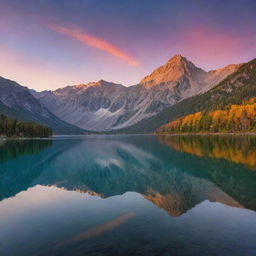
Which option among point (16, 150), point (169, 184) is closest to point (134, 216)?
point (169, 184)

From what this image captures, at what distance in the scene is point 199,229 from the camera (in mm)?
17344

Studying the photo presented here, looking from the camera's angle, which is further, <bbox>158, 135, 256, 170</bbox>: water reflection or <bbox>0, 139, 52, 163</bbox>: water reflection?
<bbox>0, 139, 52, 163</bbox>: water reflection

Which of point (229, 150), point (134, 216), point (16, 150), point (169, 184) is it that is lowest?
point (16, 150)

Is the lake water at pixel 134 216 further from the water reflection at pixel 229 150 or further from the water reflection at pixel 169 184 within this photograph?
the water reflection at pixel 229 150

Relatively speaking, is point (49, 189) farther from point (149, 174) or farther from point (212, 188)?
point (212, 188)

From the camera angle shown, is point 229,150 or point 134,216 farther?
point 229,150

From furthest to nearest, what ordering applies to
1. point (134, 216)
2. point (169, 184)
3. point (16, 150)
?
point (16, 150) < point (169, 184) < point (134, 216)

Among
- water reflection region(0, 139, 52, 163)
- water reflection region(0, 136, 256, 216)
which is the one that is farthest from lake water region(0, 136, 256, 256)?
water reflection region(0, 139, 52, 163)

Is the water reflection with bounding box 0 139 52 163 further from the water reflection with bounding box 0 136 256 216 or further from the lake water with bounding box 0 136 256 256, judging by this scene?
the lake water with bounding box 0 136 256 256

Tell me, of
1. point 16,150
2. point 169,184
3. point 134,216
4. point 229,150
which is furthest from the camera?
point 16,150

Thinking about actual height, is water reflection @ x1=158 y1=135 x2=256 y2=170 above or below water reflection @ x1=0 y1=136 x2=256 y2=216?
above

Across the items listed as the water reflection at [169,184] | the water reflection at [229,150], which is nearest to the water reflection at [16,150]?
the water reflection at [169,184]

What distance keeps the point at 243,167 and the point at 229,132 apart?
5839 inches

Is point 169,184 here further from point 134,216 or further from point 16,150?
point 16,150
